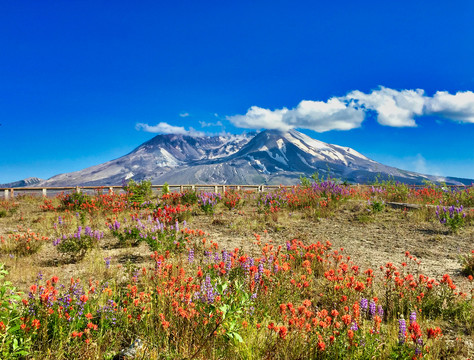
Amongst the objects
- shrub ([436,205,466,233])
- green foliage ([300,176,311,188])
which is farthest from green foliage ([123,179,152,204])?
shrub ([436,205,466,233])

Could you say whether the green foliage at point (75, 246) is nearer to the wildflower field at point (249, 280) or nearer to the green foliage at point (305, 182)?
the wildflower field at point (249, 280)

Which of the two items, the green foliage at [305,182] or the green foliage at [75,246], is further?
the green foliage at [305,182]

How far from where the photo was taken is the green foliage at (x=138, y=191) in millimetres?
14312

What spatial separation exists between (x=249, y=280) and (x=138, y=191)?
12.5m

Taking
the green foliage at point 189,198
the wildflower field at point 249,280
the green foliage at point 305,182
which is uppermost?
the green foliage at point 305,182

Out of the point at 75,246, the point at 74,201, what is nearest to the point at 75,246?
the point at 75,246

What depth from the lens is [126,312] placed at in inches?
126

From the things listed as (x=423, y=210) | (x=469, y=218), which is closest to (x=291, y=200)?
(x=423, y=210)

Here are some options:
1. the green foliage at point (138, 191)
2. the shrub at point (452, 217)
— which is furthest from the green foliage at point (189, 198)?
the shrub at point (452, 217)

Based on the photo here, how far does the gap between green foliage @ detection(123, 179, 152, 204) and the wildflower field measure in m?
0.13

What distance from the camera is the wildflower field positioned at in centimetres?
269

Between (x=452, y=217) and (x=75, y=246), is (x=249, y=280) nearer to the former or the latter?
(x=75, y=246)

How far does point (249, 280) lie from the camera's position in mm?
4199

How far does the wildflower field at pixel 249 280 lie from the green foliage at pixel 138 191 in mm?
135
